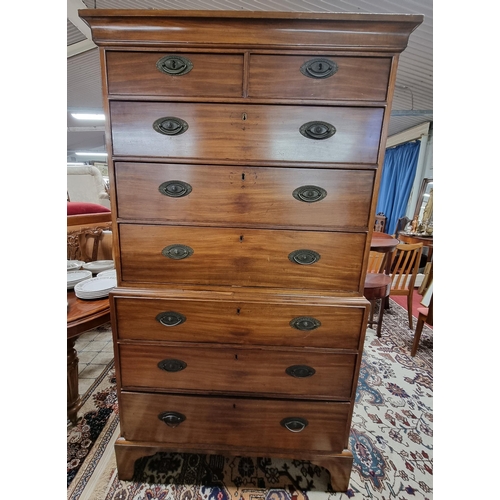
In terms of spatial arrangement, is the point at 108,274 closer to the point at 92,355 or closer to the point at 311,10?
the point at 92,355

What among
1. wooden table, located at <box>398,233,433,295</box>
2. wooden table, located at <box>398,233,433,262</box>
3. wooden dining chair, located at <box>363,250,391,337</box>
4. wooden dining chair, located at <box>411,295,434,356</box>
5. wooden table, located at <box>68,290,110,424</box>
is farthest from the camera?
wooden table, located at <box>398,233,433,262</box>

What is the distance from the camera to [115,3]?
3395mm

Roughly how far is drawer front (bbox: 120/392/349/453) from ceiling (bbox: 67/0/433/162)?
3178 millimetres

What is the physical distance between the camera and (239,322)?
1094 mm

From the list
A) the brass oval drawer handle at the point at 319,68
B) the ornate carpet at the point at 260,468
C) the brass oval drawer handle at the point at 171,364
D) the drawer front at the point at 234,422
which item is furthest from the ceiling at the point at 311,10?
the ornate carpet at the point at 260,468

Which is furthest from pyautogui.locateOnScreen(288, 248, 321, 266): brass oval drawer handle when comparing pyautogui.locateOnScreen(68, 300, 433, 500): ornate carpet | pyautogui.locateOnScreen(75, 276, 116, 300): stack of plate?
pyautogui.locateOnScreen(68, 300, 433, 500): ornate carpet

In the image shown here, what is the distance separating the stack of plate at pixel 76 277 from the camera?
1.49m

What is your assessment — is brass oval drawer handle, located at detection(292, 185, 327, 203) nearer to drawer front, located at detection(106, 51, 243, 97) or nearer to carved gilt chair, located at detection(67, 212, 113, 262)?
drawer front, located at detection(106, 51, 243, 97)

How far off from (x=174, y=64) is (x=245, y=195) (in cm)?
54

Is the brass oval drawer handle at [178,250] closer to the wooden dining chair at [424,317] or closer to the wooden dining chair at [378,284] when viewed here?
the wooden dining chair at [378,284]

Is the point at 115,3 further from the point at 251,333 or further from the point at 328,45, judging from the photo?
Answer: the point at 251,333

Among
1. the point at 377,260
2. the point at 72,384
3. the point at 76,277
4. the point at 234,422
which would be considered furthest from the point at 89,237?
the point at 377,260

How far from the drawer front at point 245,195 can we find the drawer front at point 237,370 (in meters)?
0.58

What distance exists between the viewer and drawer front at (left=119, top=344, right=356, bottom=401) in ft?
3.69
